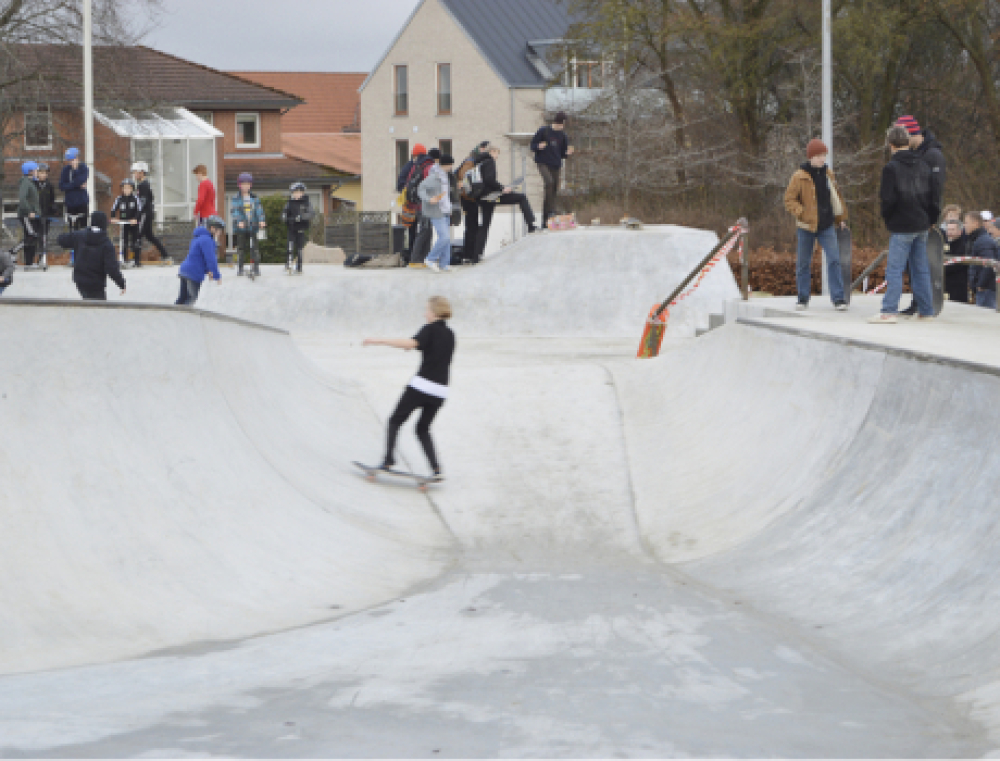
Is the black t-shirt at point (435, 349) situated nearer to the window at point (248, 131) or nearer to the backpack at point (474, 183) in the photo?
the backpack at point (474, 183)

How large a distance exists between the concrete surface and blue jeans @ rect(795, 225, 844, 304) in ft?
19.6

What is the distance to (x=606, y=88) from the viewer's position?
4388 cm

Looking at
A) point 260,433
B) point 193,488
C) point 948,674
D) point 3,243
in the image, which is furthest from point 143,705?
point 3,243

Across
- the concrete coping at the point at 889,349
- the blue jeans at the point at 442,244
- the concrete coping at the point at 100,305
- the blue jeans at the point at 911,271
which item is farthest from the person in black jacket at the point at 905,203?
the blue jeans at the point at 442,244

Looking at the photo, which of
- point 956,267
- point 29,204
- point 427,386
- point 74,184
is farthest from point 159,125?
point 427,386

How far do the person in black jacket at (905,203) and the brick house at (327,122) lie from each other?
5469 cm

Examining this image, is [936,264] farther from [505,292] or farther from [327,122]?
[327,122]

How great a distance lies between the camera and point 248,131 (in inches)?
2144

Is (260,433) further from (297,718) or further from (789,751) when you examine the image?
(789,751)

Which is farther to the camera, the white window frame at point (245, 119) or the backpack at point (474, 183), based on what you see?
the white window frame at point (245, 119)

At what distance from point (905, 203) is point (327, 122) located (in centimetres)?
7775

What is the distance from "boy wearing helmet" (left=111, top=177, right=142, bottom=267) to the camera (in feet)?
63.3

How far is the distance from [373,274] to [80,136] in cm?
2240

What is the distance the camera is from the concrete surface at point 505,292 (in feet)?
61.5
